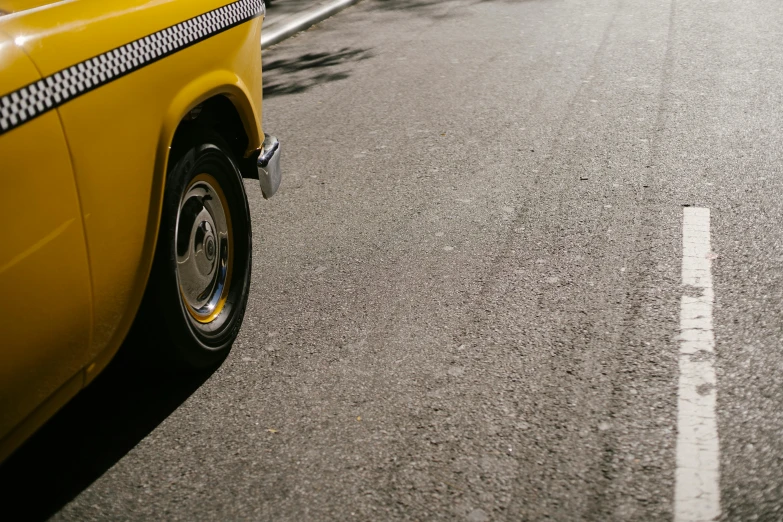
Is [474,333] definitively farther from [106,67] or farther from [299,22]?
[299,22]

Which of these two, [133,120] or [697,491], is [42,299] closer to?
[133,120]

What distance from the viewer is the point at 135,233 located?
2906mm

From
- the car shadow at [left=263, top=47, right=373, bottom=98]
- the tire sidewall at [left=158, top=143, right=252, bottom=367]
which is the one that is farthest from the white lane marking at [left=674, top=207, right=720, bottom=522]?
the car shadow at [left=263, top=47, right=373, bottom=98]

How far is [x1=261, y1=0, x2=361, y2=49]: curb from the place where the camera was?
10336 millimetres

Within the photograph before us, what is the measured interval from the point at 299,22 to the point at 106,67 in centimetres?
862

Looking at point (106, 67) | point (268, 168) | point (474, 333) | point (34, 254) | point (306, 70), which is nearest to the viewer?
point (34, 254)

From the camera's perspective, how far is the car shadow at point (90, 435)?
9.69ft

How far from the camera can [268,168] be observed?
4.05 metres

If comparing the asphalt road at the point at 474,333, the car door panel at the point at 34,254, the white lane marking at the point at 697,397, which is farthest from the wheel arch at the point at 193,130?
the white lane marking at the point at 697,397

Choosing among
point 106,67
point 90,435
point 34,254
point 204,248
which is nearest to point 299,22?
point 204,248

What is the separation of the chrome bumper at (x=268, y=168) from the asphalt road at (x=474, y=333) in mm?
523

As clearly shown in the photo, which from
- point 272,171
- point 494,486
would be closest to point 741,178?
point 272,171

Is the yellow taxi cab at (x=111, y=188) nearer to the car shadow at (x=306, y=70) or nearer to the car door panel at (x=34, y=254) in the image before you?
the car door panel at (x=34, y=254)

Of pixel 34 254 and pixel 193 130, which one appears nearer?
pixel 34 254
